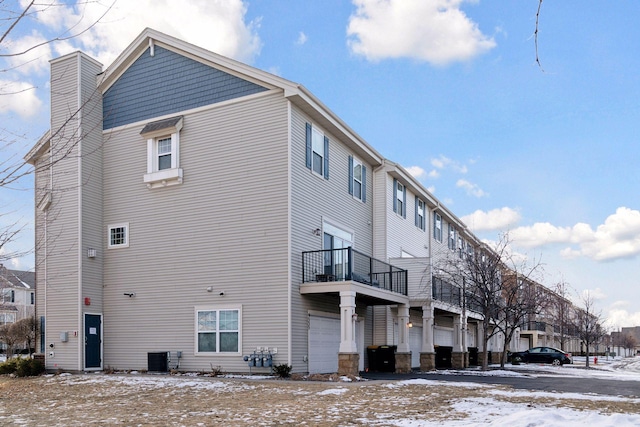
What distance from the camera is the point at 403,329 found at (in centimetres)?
2212

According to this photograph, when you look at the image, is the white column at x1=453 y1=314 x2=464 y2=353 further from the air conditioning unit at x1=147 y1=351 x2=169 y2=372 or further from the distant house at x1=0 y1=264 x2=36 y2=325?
the distant house at x1=0 y1=264 x2=36 y2=325

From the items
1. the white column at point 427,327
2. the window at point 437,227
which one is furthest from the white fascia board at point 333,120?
the window at point 437,227

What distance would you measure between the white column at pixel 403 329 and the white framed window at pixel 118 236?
981cm

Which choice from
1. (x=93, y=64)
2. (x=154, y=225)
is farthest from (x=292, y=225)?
(x=93, y=64)

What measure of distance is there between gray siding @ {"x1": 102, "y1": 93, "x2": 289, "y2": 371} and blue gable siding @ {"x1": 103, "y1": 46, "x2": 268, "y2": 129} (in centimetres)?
42

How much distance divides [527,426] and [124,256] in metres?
15.2

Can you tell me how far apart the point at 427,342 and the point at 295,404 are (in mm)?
13500

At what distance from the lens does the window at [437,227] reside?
3203cm

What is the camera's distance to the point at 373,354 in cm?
2266

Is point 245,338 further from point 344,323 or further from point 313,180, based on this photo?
point 313,180

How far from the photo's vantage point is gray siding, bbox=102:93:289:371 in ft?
59.2

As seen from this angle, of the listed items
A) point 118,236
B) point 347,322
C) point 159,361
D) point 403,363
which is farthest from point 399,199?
point 159,361

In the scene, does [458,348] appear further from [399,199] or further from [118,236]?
[118,236]

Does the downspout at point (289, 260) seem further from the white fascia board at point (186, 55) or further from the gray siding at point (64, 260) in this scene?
the gray siding at point (64, 260)
